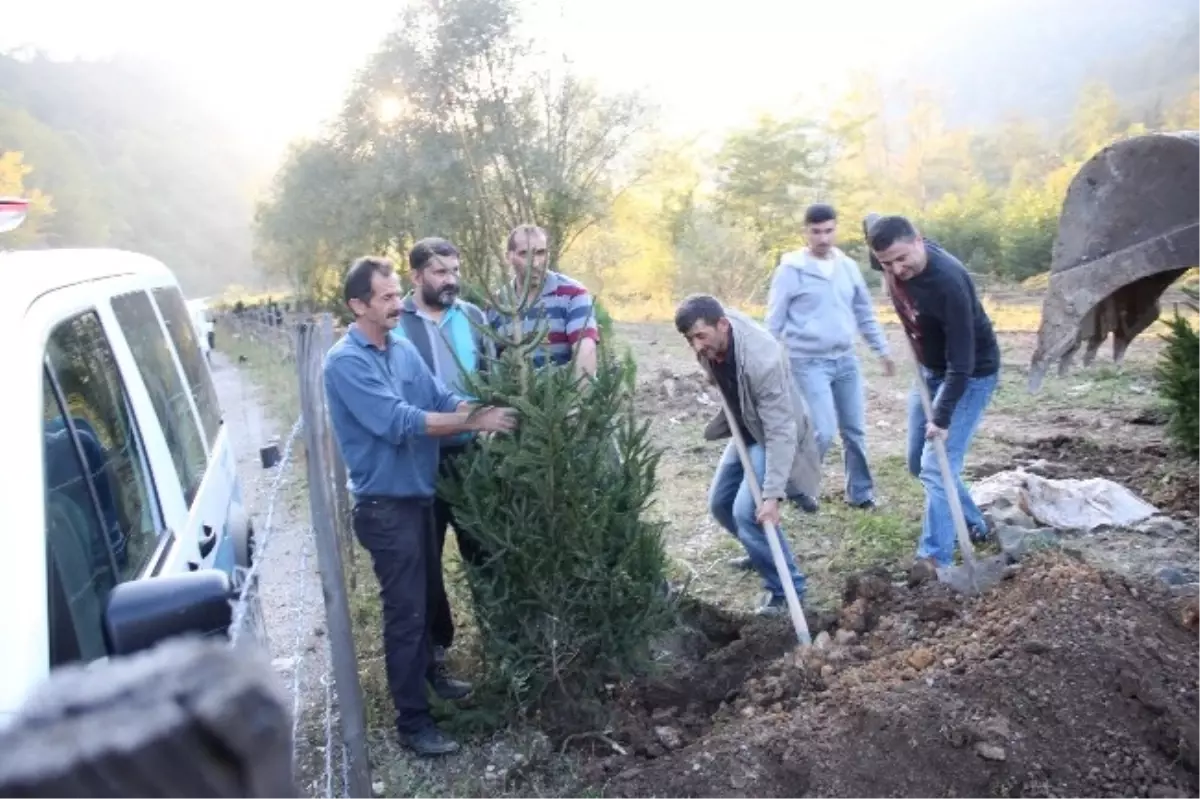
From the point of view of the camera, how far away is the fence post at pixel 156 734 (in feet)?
2.07

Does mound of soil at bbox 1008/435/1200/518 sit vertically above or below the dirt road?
below

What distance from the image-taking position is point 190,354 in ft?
14.2

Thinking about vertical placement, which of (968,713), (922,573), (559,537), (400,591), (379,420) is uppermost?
(379,420)

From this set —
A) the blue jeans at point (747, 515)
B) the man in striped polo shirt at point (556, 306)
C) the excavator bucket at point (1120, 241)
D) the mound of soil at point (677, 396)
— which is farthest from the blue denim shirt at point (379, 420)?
the mound of soil at point (677, 396)

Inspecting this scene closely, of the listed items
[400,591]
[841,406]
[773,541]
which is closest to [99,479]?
[400,591]

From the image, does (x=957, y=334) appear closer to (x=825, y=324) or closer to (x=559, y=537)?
(x=825, y=324)

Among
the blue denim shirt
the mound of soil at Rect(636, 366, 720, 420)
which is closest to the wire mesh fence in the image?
the blue denim shirt

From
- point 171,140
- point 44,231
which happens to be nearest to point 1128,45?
point 171,140

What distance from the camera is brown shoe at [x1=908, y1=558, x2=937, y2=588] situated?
186 inches

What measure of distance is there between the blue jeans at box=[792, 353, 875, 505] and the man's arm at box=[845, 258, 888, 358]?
16 centimetres

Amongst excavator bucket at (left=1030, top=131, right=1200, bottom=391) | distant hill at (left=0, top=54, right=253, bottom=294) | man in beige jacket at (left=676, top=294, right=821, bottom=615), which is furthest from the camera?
Answer: distant hill at (left=0, top=54, right=253, bottom=294)

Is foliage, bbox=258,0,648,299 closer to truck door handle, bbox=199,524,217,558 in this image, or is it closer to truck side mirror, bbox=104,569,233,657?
truck door handle, bbox=199,524,217,558

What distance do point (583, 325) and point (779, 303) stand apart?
6.53 feet

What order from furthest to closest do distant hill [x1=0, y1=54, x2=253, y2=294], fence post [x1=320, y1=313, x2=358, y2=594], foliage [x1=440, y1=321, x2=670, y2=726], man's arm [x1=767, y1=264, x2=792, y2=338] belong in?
1. distant hill [x1=0, y1=54, x2=253, y2=294]
2. man's arm [x1=767, y1=264, x2=792, y2=338]
3. fence post [x1=320, y1=313, x2=358, y2=594]
4. foliage [x1=440, y1=321, x2=670, y2=726]
